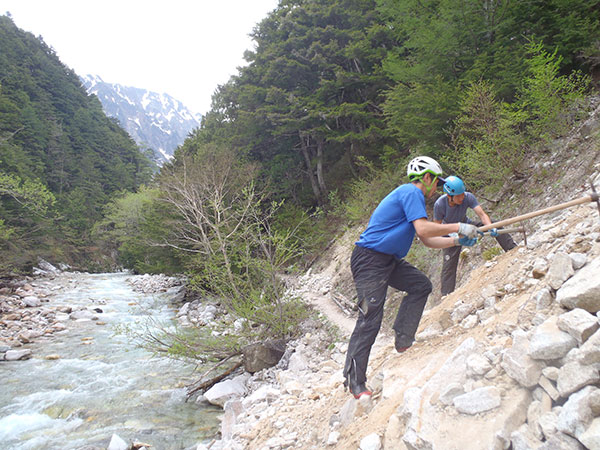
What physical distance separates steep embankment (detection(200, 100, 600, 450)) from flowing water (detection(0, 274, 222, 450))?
Result: 1172mm

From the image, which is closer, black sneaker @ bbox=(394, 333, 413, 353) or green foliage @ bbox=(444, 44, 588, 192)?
black sneaker @ bbox=(394, 333, 413, 353)

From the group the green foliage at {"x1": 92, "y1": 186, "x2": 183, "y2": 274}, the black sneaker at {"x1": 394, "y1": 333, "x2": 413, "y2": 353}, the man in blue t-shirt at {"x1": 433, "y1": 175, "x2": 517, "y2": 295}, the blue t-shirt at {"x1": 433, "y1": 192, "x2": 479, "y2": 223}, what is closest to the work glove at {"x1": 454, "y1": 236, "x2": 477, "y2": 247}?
the black sneaker at {"x1": 394, "y1": 333, "x2": 413, "y2": 353}

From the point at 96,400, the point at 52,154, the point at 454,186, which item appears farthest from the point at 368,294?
the point at 52,154

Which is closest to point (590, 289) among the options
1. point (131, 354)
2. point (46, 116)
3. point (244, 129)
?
point (131, 354)

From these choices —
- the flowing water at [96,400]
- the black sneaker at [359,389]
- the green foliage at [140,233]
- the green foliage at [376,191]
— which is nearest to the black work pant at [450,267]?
the black sneaker at [359,389]

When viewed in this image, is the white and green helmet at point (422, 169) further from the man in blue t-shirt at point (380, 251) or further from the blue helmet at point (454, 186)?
the blue helmet at point (454, 186)

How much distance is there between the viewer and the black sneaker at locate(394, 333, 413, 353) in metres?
3.62

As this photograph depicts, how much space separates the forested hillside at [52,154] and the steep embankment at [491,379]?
20.2 metres

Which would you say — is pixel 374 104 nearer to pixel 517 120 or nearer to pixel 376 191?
pixel 376 191

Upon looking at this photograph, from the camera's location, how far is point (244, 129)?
64.5 ft

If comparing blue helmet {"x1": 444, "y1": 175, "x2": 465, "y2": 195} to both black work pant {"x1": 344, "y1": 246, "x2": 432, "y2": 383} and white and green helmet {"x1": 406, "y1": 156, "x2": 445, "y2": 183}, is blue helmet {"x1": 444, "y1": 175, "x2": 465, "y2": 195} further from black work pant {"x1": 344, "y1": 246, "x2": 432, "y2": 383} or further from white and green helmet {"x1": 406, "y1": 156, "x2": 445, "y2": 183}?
black work pant {"x1": 344, "y1": 246, "x2": 432, "y2": 383}

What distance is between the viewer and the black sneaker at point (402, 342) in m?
3.62

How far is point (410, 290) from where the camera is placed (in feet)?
11.3

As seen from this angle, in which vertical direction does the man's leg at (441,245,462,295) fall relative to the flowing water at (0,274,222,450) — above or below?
above
